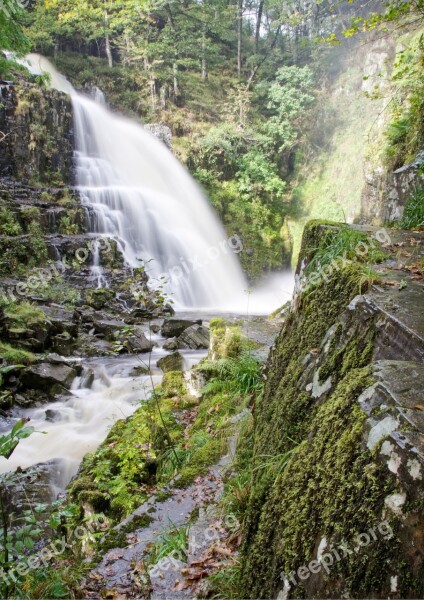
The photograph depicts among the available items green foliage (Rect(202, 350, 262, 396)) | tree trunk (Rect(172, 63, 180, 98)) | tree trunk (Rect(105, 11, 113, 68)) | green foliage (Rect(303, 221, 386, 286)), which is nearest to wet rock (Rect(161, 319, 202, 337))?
green foliage (Rect(202, 350, 262, 396))

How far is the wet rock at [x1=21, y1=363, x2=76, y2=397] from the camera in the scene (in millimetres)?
7695

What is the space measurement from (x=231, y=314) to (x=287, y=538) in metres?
12.9

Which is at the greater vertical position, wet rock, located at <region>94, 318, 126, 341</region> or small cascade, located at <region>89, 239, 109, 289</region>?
small cascade, located at <region>89, 239, 109, 289</region>

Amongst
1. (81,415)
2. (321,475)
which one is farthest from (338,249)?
(81,415)

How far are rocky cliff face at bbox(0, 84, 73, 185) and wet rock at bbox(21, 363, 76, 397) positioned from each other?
12.0 metres

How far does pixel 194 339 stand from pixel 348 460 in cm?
887

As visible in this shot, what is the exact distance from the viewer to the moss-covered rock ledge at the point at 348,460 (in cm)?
126

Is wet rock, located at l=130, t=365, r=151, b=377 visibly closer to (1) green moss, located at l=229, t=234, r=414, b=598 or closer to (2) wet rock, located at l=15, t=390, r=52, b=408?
(2) wet rock, located at l=15, t=390, r=52, b=408

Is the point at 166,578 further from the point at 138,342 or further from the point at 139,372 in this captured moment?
the point at 138,342

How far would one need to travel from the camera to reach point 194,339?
33.9 ft

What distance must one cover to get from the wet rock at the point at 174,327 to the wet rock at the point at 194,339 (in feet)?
2.01

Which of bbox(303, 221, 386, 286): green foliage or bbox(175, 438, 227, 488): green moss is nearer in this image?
bbox(303, 221, 386, 286): green foliage

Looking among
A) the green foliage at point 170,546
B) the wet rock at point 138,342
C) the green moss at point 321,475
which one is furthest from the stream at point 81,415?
the green moss at point 321,475

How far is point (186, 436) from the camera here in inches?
202
